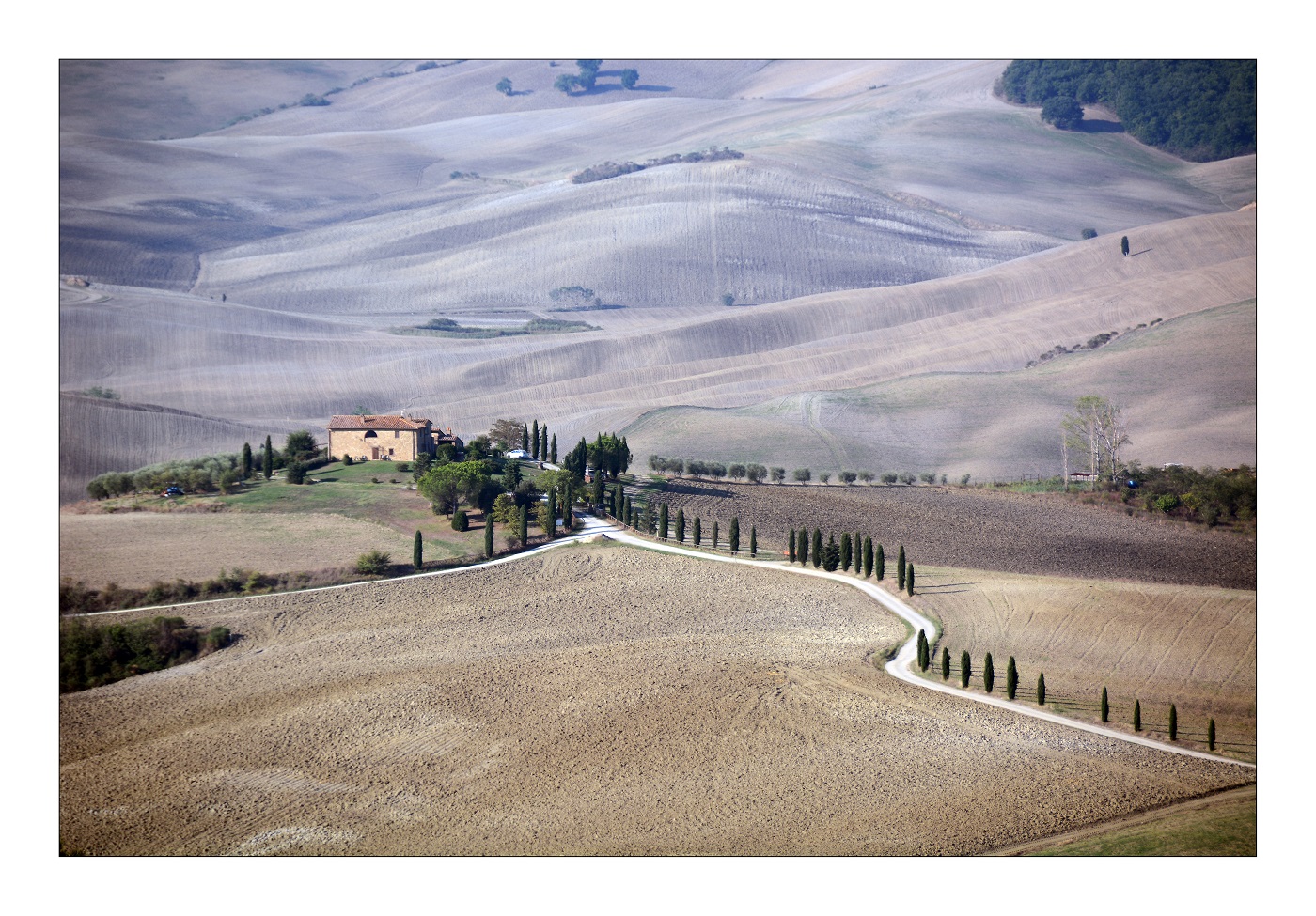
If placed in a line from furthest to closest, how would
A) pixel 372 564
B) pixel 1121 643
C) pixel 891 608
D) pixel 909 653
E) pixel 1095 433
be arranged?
1. pixel 1095 433
2. pixel 372 564
3. pixel 891 608
4. pixel 1121 643
5. pixel 909 653

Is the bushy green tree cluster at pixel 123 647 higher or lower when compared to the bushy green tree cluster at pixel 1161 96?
lower

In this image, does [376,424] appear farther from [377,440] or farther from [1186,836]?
[1186,836]

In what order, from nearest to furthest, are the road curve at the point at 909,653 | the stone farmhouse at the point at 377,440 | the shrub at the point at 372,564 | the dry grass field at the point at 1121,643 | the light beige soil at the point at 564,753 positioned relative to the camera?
the light beige soil at the point at 564,753, the road curve at the point at 909,653, the dry grass field at the point at 1121,643, the shrub at the point at 372,564, the stone farmhouse at the point at 377,440

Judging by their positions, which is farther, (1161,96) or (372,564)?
(1161,96)

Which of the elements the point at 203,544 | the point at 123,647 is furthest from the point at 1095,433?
the point at 123,647

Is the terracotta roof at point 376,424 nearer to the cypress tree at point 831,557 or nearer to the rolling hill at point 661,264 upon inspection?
the rolling hill at point 661,264

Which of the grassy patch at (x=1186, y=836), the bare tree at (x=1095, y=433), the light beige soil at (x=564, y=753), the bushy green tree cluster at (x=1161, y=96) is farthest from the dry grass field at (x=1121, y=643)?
the bushy green tree cluster at (x=1161, y=96)

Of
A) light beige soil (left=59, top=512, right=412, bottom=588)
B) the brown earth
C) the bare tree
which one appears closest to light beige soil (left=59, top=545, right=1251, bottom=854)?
light beige soil (left=59, top=512, right=412, bottom=588)
